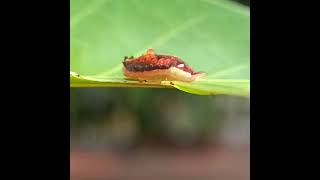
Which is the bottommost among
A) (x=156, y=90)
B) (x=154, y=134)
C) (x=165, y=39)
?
(x=154, y=134)

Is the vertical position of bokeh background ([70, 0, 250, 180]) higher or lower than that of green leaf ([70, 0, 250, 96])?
lower

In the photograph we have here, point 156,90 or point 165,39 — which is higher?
point 165,39

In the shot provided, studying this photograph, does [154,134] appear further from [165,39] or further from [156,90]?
[165,39]

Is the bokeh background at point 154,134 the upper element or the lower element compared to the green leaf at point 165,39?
lower

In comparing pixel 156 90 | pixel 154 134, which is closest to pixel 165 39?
pixel 156 90
